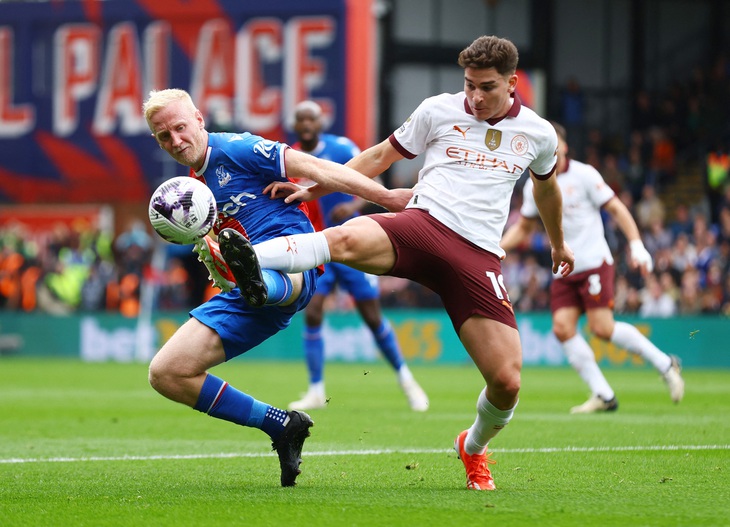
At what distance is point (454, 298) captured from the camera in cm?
603

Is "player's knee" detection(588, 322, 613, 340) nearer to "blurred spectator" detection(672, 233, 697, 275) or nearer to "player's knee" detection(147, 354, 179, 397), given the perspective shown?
"player's knee" detection(147, 354, 179, 397)

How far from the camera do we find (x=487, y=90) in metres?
5.99

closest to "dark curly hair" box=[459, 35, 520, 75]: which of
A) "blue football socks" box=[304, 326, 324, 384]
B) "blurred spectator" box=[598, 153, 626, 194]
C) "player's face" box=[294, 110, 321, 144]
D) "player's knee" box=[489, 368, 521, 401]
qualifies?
"player's knee" box=[489, 368, 521, 401]

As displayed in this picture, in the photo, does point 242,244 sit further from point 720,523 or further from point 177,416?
point 177,416

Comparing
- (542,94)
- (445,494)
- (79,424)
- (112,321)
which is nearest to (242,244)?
(445,494)

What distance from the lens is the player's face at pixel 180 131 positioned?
6152 mm

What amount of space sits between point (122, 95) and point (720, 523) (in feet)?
81.0

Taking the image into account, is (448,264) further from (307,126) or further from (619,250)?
(619,250)

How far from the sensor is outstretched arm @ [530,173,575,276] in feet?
21.3

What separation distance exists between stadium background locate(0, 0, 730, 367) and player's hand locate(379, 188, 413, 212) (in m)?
14.1

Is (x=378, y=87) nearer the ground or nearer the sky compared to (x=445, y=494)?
nearer the ground

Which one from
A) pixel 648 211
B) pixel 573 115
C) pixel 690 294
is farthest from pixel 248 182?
pixel 573 115

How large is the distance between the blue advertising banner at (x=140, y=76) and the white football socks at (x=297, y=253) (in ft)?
67.2

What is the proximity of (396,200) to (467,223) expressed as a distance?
397 millimetres
